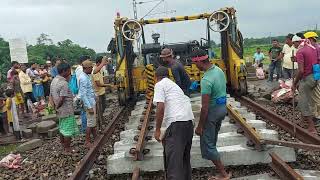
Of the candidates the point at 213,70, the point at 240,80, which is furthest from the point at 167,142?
the point at 240,80

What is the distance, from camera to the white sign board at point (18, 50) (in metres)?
17.5

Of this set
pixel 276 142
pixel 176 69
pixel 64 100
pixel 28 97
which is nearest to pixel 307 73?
pixel 276 142

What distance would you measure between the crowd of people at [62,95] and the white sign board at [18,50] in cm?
57

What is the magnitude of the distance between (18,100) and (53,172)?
7.82 metres

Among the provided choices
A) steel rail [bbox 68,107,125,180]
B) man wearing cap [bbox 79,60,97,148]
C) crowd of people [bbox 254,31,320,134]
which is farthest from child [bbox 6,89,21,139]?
crowd of people [bbox 254,31,320,134]

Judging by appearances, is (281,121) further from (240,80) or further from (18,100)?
(18,100)

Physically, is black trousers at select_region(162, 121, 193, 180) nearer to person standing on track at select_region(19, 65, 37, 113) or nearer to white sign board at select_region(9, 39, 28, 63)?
person standing on track at select_region(19, 65, 37, 113)

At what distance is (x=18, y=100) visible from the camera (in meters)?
14.8

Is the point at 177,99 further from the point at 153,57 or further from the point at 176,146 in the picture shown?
the point at 153,57

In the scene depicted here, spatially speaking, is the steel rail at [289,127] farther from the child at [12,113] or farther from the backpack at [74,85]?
the child at [12,113]

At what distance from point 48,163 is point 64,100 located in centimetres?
111

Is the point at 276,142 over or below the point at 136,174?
over

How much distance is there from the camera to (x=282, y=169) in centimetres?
582

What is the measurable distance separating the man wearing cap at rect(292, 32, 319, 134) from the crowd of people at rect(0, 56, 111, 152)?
3.79m
